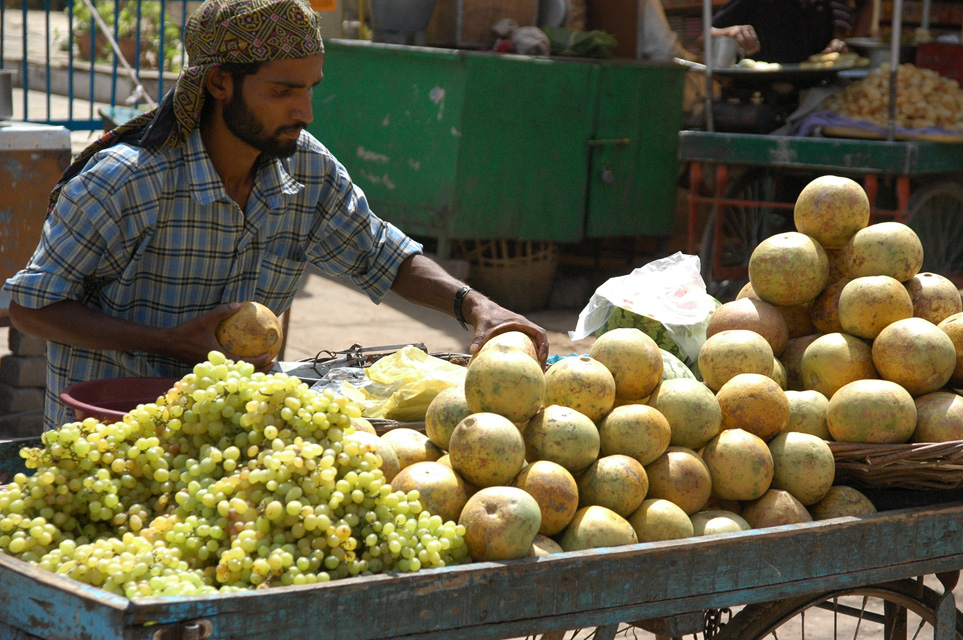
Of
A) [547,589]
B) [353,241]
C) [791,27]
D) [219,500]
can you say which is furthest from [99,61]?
[547,589]

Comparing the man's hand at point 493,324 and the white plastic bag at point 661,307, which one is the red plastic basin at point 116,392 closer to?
the man's hand at point 493,324

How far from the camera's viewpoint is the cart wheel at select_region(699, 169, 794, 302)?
6.95m

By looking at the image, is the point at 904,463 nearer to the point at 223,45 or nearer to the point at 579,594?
the point at 579,594

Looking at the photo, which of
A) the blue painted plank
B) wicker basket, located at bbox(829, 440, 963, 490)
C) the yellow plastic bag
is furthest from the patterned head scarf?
wicker basket, located at bbox(829, 440, 963, 490)

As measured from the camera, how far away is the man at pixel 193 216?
7.65 ft

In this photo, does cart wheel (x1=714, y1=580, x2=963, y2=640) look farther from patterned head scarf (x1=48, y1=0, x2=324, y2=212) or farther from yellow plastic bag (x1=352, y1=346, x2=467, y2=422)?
patterned head scarf (x1=48, y1=0, x2=324, y2=212)

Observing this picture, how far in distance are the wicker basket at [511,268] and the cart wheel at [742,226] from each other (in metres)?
1.11

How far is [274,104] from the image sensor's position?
2.40 meters

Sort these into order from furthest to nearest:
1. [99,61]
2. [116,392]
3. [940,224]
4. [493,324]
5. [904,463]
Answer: [99,61]
[940,224]
[493,324]
[116,392]
[904,463]

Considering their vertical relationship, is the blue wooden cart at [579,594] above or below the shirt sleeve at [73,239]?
below

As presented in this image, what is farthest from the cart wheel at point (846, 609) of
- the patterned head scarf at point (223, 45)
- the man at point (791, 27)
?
the man at point (791, 27)

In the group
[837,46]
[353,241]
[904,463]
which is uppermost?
[837,46]

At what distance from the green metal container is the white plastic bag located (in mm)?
3925

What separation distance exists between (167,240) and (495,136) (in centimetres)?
462
